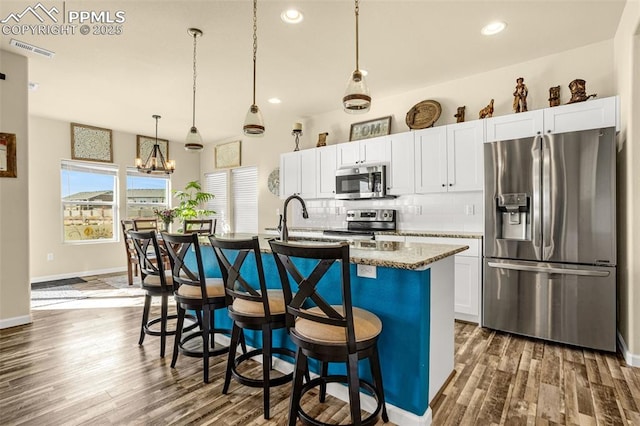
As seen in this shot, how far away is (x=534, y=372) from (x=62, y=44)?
501cm

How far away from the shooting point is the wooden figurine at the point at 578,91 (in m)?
3.10

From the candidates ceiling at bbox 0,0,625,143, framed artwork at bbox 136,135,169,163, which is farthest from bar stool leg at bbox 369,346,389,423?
framed artwork at bbox 136,135,169,163

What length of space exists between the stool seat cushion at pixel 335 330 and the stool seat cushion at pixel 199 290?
89cm

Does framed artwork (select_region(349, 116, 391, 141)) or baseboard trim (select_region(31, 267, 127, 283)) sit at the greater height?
framed artwork (select_region(349, 116, 391, 141))

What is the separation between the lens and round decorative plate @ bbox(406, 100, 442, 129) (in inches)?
164

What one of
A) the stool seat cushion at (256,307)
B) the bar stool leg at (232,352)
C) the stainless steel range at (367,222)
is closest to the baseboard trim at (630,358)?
the stainless steel range at (367,222)

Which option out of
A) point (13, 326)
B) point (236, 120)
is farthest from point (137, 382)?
point (236, 120)

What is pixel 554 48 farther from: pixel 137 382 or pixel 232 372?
pixel 137 382

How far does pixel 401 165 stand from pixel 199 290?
9.57 ft

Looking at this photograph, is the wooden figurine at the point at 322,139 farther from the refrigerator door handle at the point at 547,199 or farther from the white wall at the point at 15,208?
the white wall at the point at 15,208

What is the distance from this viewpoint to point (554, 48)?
3332 mm

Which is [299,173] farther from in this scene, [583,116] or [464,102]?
Result: [583,116]

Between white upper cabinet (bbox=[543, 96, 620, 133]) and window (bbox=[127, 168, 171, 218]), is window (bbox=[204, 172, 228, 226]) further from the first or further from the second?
Result: white upper cabinet (bbox=[543, 96, 620, 133])

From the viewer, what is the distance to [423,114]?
14.0 feet
